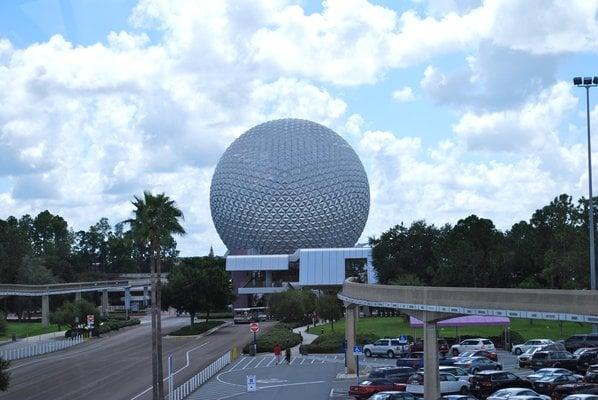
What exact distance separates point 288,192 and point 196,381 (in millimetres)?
70986

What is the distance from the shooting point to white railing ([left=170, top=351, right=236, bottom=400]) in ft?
134

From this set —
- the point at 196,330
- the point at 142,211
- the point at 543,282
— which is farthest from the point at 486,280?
the point at 142,211

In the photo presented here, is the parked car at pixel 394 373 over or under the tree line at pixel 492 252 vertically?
under

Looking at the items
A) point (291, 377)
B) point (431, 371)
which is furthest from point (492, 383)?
point (291, 377)

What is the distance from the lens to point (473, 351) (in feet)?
174

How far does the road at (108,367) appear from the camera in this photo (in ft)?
146

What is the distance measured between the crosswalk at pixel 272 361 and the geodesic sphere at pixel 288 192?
2183 inches

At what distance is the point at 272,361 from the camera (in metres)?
58.4

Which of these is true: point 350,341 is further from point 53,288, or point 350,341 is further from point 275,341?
point 53,288

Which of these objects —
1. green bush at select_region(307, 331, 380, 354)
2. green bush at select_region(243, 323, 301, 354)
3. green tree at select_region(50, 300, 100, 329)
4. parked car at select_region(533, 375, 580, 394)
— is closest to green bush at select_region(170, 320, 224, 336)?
green tree at select_region(50, 300, 100, 329)

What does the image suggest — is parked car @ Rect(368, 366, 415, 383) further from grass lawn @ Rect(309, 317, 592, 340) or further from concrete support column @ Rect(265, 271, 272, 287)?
concrete support column @ Rect(265, 271, 272, 287)

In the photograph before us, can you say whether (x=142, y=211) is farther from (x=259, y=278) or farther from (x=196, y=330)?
(x=259, y=278)

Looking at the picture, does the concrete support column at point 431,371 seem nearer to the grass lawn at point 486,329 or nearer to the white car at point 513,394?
the white car at point 513,394

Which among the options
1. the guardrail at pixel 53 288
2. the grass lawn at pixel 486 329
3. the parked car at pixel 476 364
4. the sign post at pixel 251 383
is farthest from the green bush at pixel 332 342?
the guardrail at pixel 53 288
